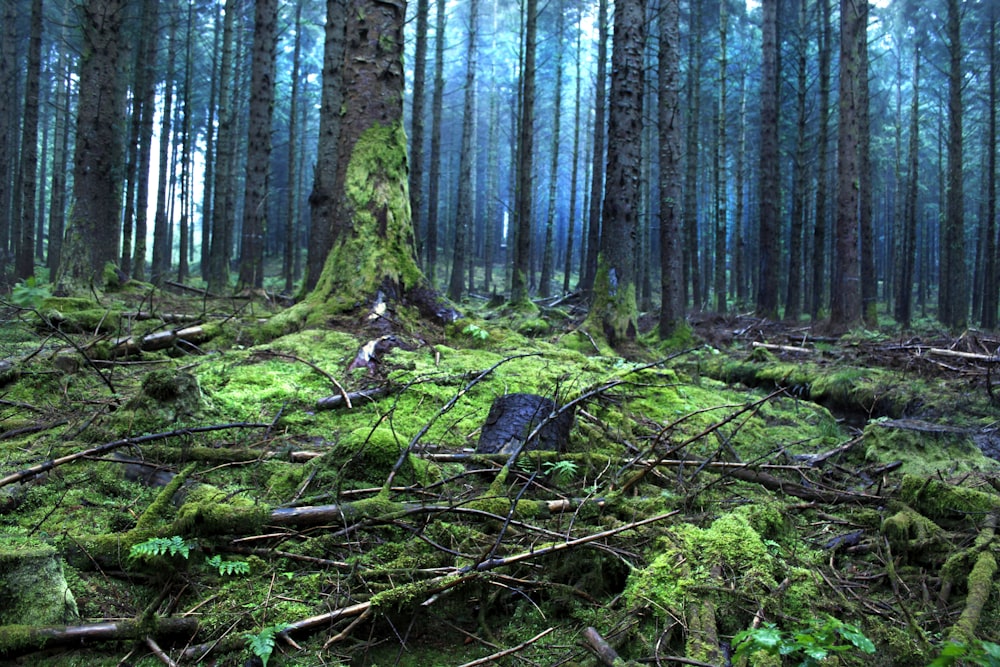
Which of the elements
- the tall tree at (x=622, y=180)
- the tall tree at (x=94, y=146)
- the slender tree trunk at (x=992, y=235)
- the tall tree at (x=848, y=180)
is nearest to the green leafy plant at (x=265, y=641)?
the tall tree at (x=622, y=180)

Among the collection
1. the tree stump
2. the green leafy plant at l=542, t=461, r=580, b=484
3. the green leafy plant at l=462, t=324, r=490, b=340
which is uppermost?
the green leafy plant at l=462, t=324, r=490, b=340

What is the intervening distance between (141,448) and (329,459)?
102 centimetres

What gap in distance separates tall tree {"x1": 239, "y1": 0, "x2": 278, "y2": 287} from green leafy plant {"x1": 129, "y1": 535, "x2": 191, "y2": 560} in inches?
456

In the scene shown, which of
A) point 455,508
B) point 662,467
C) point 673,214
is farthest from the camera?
point 673,214

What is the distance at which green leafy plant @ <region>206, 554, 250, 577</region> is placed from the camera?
2.34 meters

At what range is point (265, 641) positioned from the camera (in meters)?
1.98

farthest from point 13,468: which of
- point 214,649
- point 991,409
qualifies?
point 991,409

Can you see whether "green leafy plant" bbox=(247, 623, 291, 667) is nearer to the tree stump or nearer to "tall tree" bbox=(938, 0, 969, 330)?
the tree stump

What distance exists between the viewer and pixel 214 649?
2.02 metres

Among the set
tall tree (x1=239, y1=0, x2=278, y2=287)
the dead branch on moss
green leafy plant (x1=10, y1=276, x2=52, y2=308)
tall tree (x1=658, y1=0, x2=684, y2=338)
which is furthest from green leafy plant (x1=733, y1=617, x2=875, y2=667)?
tall tree (x1=239, y1=0, x2=278, y2=287)

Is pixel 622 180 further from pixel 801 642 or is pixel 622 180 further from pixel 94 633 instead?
pixel 94 633

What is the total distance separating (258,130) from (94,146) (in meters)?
3.62

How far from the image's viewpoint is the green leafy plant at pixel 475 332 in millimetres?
6258

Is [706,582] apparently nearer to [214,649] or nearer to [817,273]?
[214,649]
